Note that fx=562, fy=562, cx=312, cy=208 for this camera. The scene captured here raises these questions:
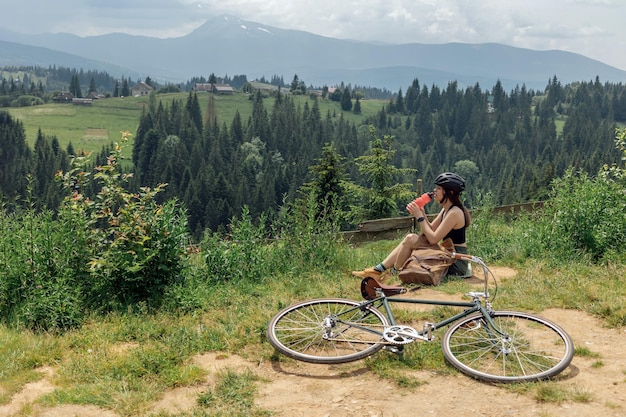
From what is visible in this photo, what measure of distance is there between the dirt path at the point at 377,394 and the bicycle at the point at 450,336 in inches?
6.6

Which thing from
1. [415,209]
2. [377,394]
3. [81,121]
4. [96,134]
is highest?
[415,209]

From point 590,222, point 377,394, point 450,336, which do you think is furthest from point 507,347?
point 590,222

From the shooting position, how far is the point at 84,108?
192750 millimetres

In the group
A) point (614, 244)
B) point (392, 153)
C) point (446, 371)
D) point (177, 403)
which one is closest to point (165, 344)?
point (177, 403)

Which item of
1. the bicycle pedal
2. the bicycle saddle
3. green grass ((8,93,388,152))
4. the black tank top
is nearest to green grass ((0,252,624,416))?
the bicycle pedal

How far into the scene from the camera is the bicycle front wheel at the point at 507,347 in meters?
5.26

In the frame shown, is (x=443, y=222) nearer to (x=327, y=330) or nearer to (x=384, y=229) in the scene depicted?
(x=327, y=330)

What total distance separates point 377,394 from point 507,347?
4.75 ft

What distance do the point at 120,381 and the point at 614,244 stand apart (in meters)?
8.10

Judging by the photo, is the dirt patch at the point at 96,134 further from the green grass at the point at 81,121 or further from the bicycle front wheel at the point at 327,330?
the bicycle front wheel at the point at 327,330

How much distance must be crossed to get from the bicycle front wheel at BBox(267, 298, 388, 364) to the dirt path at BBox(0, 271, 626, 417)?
21 centimetres

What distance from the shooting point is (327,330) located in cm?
575

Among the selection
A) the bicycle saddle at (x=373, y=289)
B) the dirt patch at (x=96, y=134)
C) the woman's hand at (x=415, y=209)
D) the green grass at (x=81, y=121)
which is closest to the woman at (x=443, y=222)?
the woman's hand at (x=415, y=209)

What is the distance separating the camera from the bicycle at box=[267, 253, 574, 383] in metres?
5.36
